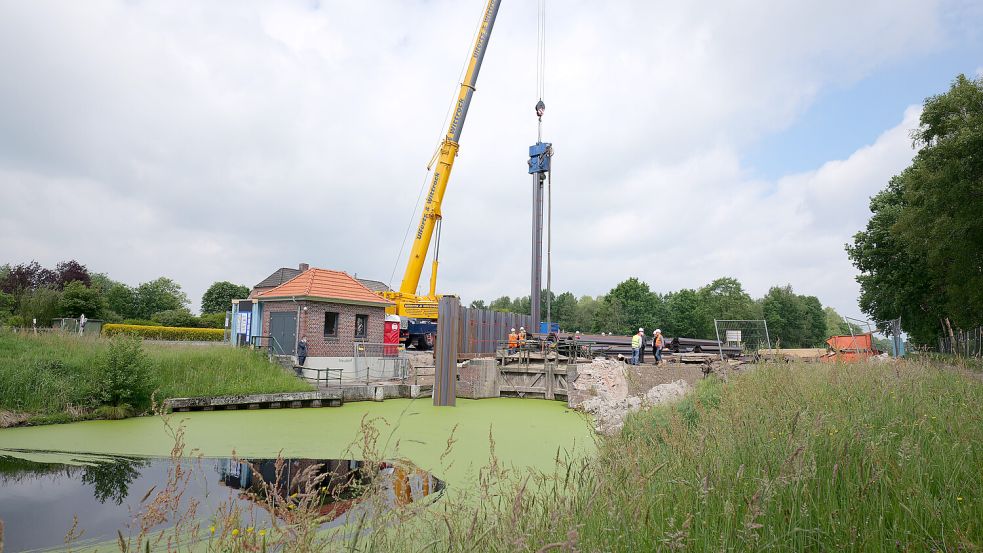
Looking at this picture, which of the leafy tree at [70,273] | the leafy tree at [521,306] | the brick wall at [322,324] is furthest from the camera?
the leafy tree at [521,306]

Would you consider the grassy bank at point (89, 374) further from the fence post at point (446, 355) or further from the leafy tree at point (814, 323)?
the leafy tree at point (814, 323)

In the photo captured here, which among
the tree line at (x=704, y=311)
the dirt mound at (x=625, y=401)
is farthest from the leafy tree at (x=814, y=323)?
the dirt mound at (x=625, y=401)

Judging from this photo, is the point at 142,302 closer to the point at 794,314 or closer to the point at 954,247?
the point at 954,247

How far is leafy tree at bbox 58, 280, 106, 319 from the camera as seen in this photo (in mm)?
34375

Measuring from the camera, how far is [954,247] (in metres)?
16.3

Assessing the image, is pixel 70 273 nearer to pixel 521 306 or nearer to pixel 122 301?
pixel 122 301

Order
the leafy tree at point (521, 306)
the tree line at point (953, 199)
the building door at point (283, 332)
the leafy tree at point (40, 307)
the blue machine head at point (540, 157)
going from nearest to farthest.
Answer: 1. the tree line at point (953, 199)
2. the building door at point (283, 332)
3. the blue machine head at point (540, 157)
4. the leafy tree at point (40, 307)
5. the leafy tree at point (521, 306)

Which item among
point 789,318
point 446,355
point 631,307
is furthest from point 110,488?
point 789,318

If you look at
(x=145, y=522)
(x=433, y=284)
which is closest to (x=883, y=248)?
(x=433, y=284)

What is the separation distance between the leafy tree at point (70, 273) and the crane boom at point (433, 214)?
30684 millimetres

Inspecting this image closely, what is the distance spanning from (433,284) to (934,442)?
73.4 ft

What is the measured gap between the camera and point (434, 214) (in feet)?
78.8

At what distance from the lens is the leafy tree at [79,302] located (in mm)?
34375

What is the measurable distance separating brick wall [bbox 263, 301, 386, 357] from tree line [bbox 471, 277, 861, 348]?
50151 mm
